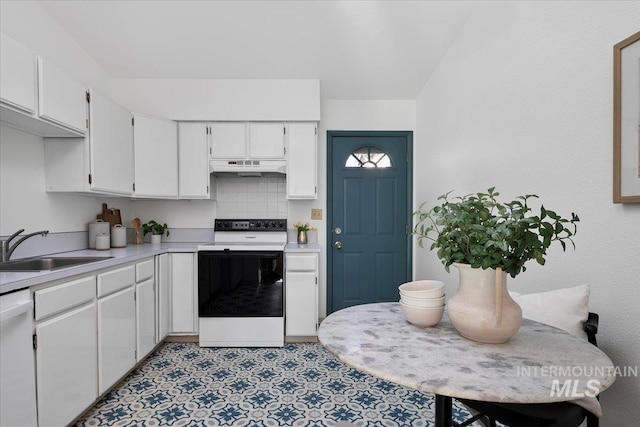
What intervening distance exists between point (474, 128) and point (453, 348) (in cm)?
176

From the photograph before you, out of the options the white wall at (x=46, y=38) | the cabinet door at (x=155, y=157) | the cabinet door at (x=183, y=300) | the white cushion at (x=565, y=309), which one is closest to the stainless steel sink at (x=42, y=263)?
the cabinet door at (x=183, y=300)

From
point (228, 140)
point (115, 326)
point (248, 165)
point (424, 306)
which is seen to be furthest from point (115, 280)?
point (424, 306)

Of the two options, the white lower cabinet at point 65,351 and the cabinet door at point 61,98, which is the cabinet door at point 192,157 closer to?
the cabinet door at point 61,98

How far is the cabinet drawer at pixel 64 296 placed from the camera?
1549mm

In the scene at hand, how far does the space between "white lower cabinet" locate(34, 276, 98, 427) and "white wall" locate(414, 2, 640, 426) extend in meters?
2.52

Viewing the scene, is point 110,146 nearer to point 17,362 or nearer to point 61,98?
point 61,98

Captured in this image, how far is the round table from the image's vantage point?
69cm

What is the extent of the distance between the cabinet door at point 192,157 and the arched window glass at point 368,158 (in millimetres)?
1609

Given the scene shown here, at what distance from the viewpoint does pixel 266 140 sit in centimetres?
322

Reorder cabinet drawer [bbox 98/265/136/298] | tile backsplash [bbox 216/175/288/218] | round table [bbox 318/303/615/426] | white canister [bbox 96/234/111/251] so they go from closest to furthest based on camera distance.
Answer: round table [bbox 318/303/615/426] → cabinet drawer [bbox 98/265/136/298] → white canister [bbox 96/234/111/251] → tile backsplash [bbox 216/175/288/218]

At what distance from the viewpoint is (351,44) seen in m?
2.77

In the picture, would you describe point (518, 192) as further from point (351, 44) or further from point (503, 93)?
point (351, 44)

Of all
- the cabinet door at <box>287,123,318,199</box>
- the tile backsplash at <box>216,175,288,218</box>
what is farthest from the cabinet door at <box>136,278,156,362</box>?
the cabinet door at <box>287,123,318,199</box>

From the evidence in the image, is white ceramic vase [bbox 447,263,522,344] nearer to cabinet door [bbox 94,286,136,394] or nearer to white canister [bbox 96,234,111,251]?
cabinet door [bbox 94,286,136,394]
